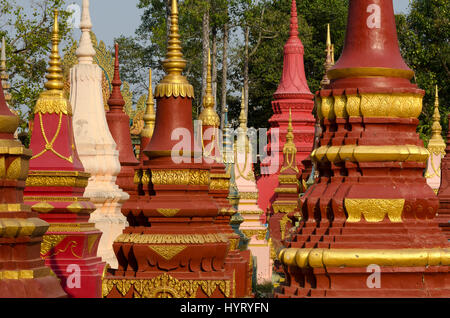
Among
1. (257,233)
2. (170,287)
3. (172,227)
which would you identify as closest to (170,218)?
(172,227)

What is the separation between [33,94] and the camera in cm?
3384

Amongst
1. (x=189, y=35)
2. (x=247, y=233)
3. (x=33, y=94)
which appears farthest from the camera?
(x=189, y=35)

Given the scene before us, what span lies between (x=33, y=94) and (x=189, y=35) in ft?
48.4

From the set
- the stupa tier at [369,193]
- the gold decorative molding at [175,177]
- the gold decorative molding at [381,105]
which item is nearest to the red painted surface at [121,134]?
the gold decorative molding at [175,177]

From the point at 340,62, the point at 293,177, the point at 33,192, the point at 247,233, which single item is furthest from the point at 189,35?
the point at 340,62

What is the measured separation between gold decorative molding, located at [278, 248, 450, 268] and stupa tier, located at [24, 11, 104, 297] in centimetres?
547

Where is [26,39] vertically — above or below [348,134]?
above

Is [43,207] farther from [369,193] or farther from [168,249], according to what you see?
[369,193]

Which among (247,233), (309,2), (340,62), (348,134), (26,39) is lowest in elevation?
(247,233)

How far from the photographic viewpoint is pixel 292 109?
138 ft

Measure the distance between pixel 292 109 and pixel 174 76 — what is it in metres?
28.1

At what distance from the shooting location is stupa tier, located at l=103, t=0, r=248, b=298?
43.6 ft

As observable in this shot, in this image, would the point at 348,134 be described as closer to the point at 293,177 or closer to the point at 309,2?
the point at 293,177
